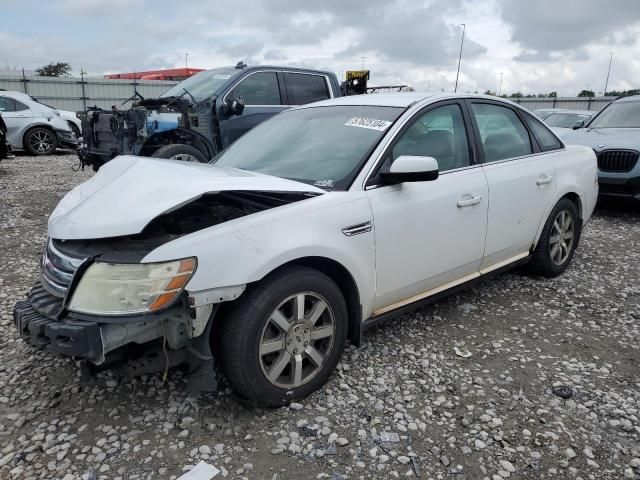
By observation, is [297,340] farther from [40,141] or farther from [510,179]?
[40,141]

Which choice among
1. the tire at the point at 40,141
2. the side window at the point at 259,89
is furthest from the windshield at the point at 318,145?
the tire at the point at 40,141

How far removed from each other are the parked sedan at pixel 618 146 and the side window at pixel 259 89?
4737mm

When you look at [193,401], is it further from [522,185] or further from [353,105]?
[522,185]

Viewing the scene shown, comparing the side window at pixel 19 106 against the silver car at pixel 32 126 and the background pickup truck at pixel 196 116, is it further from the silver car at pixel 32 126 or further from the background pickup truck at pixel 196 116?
the background pickup truck at pixel 196 116

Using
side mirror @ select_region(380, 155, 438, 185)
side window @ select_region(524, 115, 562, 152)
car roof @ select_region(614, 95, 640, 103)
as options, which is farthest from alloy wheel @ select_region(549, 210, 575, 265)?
car roof @ select_region(614, 95, 640, 103)

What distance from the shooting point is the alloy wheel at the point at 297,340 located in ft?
8.20

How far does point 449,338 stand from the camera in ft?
11.3

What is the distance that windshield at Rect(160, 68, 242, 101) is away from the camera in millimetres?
7137

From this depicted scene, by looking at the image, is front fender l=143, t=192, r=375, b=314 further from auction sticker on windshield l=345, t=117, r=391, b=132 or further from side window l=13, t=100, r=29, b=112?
side window l=13, t=100, r=29, b=112

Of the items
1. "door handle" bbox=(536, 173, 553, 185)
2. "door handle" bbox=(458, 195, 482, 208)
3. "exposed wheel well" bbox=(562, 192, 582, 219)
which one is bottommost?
"exposed wheel well" bbox=(562, 192, 582, 219)

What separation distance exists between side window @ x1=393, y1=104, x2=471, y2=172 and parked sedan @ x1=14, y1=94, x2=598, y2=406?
0.5 inches

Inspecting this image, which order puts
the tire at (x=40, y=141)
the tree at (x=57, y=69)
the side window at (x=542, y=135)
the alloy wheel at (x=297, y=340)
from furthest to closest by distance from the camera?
the tree at (x=57, y=69)
the tire at (x=40, y=141)
the side window at (x=542, y=135)
the alloy wheel at (x=297, y=340)

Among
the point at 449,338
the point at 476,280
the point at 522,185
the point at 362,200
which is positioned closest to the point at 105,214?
the point at 362,200

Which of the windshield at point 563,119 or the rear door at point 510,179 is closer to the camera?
the rear door at point 510,179
